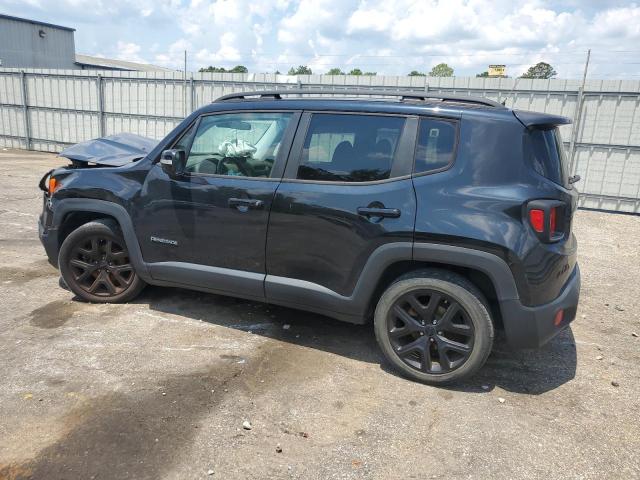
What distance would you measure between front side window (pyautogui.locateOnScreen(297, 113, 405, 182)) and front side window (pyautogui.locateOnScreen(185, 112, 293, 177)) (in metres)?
0.28

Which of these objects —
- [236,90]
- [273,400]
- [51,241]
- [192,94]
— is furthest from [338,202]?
[192,94]

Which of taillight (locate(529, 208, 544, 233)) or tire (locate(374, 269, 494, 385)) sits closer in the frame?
taillight (locate(529, 208, 544, 233))

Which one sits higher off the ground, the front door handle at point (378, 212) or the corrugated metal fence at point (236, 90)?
the corrugated metal fence at point (236, 90)

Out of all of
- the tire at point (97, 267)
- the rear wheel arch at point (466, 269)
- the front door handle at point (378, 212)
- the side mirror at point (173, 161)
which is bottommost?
the tire at point (97, 267)

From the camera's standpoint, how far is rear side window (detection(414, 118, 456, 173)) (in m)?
3.26

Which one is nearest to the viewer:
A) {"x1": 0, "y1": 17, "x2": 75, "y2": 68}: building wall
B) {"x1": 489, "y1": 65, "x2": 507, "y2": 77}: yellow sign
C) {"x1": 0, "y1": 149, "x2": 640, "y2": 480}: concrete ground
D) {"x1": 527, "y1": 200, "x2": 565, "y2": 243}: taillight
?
{"x1": 0, "y1": 149, "x2": 640, "y2": 480}: concrete ground

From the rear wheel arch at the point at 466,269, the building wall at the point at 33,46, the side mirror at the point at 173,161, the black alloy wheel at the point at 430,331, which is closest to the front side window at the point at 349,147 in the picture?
the rear wheel arch at the point at 466,269

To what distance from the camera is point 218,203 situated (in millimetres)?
3809

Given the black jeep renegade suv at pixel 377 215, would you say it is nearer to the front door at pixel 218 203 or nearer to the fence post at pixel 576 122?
the front door at pixel 218 203

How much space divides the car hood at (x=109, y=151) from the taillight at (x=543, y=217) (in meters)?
3.80

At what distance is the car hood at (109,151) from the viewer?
4.94 meters

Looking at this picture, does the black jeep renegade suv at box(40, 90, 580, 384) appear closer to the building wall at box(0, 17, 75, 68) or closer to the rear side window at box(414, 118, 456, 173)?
the rear side window at box(414, 118, 456, 173)

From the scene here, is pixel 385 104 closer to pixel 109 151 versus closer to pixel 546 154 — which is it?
pixel 546 154

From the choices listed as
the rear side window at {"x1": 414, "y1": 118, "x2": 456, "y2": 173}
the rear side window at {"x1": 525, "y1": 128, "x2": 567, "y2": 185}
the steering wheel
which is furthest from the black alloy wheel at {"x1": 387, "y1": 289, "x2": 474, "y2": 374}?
the steering wheel
